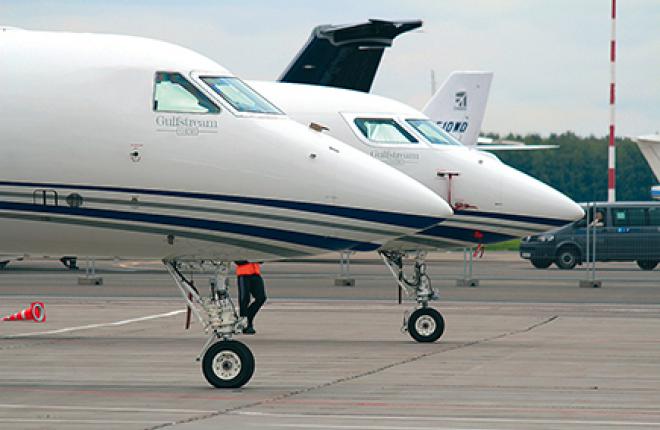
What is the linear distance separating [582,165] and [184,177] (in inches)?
3411

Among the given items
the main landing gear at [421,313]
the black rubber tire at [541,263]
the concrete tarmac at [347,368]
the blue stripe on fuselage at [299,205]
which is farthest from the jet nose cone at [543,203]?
the black rubber tire at [541,263]

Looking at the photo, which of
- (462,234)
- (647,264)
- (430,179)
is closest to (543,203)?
(462,234)

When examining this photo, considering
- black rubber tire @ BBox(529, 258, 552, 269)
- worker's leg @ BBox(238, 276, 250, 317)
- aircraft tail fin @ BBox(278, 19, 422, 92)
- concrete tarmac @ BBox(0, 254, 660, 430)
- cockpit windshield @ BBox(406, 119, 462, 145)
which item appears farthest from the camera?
black rubber tire @ BBox(529, 258, 552, 269)

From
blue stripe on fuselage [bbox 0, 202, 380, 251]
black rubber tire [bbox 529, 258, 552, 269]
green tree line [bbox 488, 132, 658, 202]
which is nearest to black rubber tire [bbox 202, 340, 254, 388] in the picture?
blue stripe on fuselage [bbox 0, 202, 380, 251]

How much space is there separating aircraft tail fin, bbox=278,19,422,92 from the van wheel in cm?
1433

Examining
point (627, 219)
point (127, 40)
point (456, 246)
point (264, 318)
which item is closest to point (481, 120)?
point (627, 219)

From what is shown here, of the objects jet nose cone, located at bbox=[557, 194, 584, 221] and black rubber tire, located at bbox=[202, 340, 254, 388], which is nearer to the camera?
black rubber tire, located at bbox=[202, 340, 254, 388]

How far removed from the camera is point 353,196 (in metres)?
14.7

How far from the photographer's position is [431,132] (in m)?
22.6

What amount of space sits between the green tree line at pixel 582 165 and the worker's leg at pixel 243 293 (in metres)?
74.0

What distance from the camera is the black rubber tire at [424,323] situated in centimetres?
2114

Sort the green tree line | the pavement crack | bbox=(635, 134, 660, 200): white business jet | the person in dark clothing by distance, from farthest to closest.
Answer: the green tree line
bbox=(635, 134, 660, 200): white business jet
the person in dark clothing
the pavement crack

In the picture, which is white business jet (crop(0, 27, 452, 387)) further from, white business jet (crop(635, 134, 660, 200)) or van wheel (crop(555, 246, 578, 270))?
white business jet (crop(635, 134, 660, 200))

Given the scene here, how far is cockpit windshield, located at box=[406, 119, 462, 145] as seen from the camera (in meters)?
22.3
